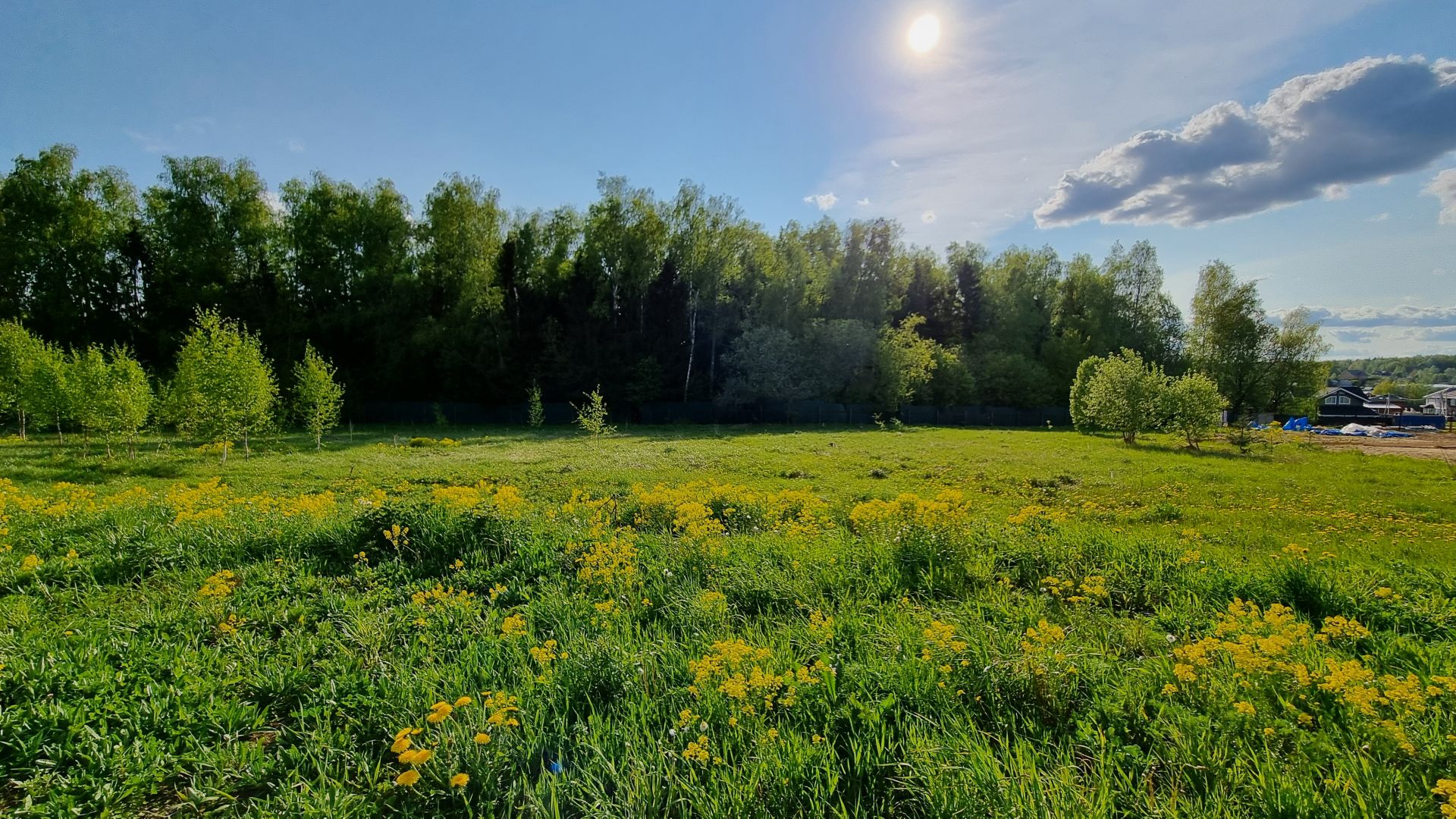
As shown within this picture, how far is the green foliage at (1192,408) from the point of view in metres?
24.5

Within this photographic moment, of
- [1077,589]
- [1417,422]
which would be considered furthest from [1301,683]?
[1417,422]

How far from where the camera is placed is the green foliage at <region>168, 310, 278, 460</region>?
19.0 meters

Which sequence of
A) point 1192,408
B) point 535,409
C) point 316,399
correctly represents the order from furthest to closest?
point 535,409 < point 1192,408 < point 316,399

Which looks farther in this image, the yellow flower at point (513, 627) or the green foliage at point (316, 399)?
the green foliage at point (316, 399)

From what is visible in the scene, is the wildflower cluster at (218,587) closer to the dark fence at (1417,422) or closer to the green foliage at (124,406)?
the green foliage at (124,406)

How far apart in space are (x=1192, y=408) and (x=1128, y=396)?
2.81 m

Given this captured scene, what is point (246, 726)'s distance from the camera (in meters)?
3.28

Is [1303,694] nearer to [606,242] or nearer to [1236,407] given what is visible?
[606,242]

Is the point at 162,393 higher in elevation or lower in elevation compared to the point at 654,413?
higher

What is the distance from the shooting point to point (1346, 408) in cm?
6950

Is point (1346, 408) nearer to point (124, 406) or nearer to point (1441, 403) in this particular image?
point (1441, 403)

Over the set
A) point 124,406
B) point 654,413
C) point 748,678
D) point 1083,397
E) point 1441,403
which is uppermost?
point 124,406

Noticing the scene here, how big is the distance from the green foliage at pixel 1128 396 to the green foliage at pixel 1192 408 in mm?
453

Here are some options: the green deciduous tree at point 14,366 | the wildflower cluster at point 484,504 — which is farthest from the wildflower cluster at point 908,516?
the green deciduous tree at point 14,366
